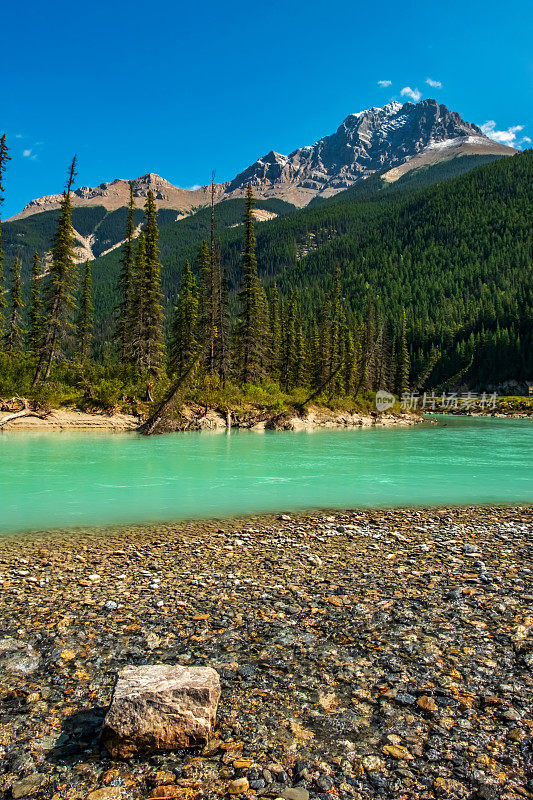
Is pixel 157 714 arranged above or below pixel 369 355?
below

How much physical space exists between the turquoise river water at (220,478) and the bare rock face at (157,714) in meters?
7.98

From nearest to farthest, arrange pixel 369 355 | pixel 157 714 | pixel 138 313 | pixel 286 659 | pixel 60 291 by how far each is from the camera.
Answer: pixel 157 714 < pixel 286 659 < pixel 60 291 < pixel 138 313 < pixel 369 355

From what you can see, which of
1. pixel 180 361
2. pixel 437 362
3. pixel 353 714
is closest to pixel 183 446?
pixel 353 714

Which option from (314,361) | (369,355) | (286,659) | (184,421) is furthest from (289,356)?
(286,659)

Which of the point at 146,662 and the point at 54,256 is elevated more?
the point at 54,256

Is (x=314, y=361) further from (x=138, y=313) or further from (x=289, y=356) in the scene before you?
(x=138, y=313)

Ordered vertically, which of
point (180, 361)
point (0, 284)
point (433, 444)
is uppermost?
point (0, 284)

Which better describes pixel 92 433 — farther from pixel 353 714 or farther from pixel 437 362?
pixel 437 362

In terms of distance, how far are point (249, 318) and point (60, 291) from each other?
1955 cm

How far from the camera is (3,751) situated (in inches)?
137

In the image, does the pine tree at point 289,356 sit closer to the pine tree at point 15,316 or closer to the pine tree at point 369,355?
the pine tree at point 369,355

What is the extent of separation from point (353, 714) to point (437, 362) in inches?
6467

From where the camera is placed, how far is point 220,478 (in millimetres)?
17578

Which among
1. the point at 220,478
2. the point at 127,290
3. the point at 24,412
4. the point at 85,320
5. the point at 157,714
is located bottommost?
the point at 220,478
